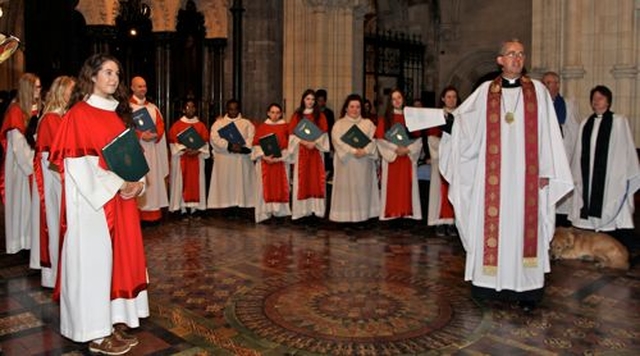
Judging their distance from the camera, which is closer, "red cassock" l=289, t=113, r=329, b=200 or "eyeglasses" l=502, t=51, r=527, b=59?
"eyeglasses" l=502, t=51, r=527, b=59

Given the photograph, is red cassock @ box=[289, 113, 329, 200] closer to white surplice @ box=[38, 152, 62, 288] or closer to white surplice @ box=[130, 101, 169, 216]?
white surplice @ box=[130, 101, 169, 216]

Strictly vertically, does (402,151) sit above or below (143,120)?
below

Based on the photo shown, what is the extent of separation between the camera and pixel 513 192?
16.1 ft

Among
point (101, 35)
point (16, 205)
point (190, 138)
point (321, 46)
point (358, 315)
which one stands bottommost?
point (358, 315)

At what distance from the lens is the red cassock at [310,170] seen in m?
8.45

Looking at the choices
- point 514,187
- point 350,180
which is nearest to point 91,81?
point 514,187

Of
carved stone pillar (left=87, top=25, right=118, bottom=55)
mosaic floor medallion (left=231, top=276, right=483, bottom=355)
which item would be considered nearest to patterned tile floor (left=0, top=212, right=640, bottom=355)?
mosaic floor medallion (left=231, top=276, right=483, bottom=355)

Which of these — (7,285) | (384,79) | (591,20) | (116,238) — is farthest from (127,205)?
(384,79)

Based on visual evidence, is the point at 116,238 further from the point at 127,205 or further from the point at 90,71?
the point at 90,71

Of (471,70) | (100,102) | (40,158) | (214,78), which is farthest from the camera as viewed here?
(471,70)

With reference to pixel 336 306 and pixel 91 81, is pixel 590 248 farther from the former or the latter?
pixel 91 81

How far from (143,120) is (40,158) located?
282cm

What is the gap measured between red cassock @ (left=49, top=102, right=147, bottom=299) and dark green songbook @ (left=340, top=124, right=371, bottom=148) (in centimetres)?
434

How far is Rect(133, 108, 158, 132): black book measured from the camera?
25.9ft
